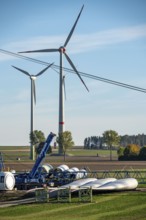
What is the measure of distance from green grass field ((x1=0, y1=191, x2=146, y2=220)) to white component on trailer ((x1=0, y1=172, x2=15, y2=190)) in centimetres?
1106

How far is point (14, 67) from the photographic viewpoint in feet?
441

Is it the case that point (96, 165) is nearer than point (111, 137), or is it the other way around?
point (96, 165)

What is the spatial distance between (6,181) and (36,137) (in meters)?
92.9

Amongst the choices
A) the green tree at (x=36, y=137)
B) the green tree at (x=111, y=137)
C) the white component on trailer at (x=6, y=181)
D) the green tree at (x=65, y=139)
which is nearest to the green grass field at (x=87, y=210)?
the white component on trailer at (x=6, y=181)

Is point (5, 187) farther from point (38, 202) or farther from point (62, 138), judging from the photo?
point (62, 138)

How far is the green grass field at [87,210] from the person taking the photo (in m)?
37.9

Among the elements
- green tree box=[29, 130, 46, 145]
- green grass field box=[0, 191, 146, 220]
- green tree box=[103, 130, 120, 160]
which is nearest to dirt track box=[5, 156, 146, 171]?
green tree box=[103, 130, 120, 160]

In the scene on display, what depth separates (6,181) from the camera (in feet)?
183

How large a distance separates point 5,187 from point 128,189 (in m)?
12.5

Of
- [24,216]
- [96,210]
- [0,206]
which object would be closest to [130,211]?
[96,210]

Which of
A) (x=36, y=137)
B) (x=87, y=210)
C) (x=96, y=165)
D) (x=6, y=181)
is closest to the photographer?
(x=87, y=210)

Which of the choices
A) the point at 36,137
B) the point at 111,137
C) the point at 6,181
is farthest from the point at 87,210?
the point at 36,137

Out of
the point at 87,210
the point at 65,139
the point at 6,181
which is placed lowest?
the point at 87,210

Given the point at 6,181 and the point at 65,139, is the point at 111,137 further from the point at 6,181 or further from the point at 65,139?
the point at 6,181
